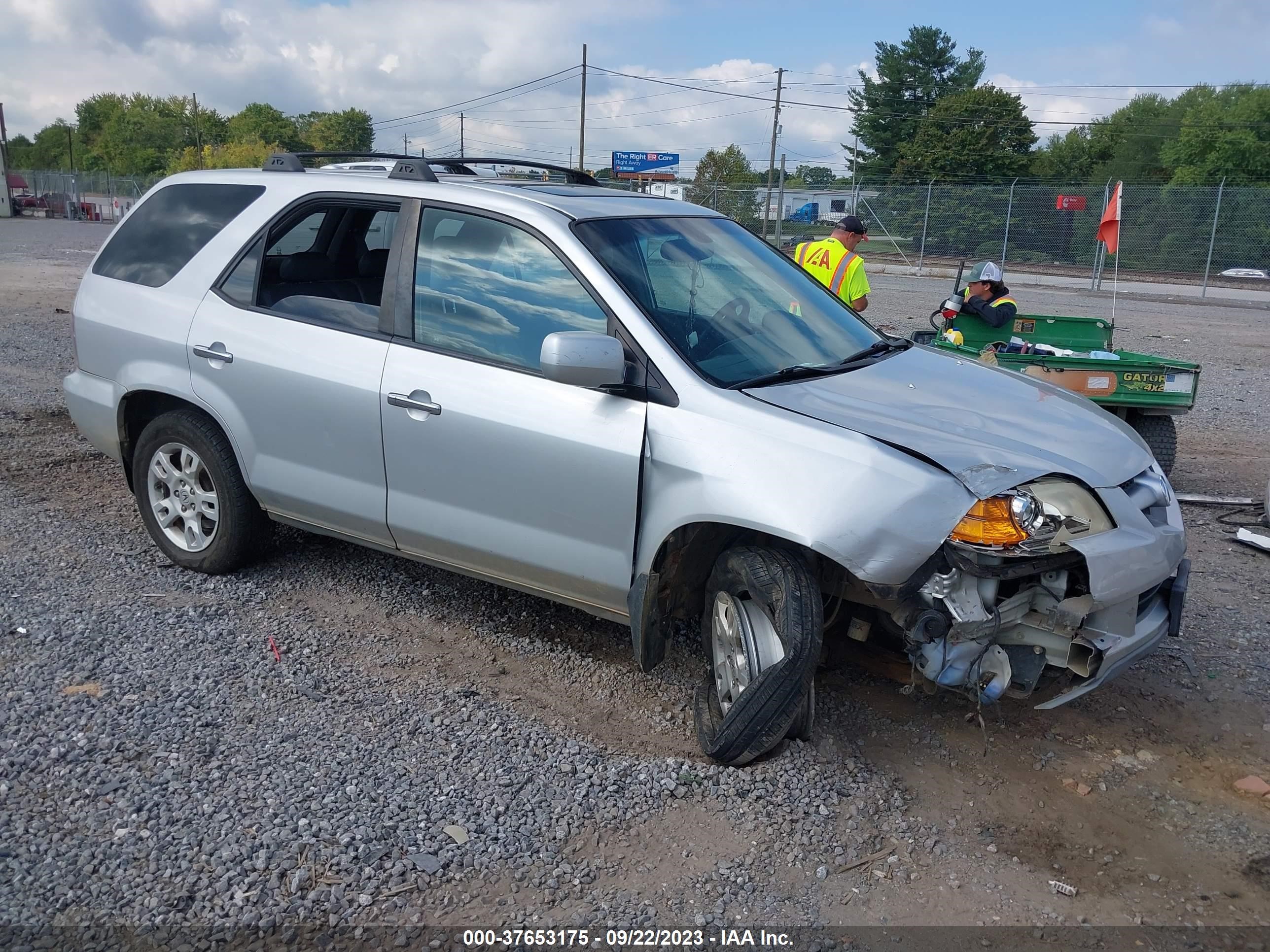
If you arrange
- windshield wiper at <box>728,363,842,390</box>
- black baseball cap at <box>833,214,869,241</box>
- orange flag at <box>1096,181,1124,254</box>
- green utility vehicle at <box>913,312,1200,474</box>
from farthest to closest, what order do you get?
1. orange flag at <box>1096,181,1124,254</box>
2. black baseball cap at <box>833,214,869,241</box>
3. green utility vehicle at <box>913,312,1200,474</box>
4. windshield wiper at <box>728,363,842,390</box>

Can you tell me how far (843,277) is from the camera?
26.6 feet

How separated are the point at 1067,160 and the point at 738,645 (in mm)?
66552

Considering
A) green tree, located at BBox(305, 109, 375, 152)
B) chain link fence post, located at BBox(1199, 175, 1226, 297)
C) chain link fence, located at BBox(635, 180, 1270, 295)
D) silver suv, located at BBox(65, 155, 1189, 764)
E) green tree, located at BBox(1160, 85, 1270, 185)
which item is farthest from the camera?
green tree, located at BBox(305, 109, 375, 152)

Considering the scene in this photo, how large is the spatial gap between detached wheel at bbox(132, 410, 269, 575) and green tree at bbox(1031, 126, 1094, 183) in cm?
5811

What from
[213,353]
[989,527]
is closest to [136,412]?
[213,353]

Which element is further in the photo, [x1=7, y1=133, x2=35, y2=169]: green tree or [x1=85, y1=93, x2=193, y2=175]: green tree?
[x1=7, y1=133, x2=35, y2=169]: green tree

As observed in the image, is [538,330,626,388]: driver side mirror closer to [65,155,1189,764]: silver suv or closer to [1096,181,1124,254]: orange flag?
[65,155,1189,764]: silver suv

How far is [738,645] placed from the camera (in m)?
3.61

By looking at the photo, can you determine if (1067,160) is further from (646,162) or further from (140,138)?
(140,138)

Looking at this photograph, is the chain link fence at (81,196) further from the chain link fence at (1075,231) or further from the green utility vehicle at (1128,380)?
the green utility vehicle at (1128,380)

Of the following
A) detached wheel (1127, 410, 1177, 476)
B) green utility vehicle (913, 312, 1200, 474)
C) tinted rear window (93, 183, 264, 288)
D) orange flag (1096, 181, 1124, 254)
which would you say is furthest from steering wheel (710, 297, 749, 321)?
orange flag (1096, 181, 1124, 254)

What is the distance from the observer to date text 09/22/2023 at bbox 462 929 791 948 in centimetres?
280

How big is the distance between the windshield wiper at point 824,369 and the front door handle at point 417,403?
1.16 metres

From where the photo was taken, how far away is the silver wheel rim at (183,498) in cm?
496
